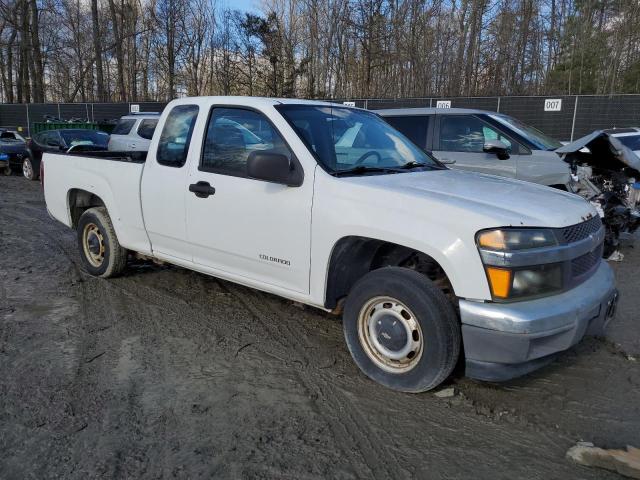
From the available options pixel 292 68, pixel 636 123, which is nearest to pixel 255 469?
pixel 636 123

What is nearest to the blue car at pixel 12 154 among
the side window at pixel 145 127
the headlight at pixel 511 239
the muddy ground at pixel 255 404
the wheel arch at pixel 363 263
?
the side window at pixel 145 127

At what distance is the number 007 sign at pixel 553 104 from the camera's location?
17172 millimetres

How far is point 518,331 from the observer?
296 centimetres

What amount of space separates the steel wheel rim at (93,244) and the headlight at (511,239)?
4.19m

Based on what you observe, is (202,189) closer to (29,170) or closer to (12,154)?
(29,170)

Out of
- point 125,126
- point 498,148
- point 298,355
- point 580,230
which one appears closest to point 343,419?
point 298,355

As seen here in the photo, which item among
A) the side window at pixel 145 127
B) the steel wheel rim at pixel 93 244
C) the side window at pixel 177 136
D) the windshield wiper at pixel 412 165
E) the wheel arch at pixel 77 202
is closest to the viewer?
the windshield wiper at pixel 412 165

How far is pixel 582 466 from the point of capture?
9.09 ft

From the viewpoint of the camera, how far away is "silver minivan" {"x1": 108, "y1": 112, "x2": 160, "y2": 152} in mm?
13266

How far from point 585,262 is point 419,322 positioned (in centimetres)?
117

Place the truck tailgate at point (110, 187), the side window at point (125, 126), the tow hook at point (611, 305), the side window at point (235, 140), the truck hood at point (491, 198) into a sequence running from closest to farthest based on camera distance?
1. the truck hood at point (491, 198)
2. the tow hook at point (611, 305)
3. the side window at point (235, 140)
4. the truck tailgate at point (110, 187)
5. the side window at point (125, 126)

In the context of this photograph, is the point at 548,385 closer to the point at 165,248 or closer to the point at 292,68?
the point at 165,248

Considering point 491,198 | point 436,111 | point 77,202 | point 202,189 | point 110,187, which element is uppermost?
point 436,111

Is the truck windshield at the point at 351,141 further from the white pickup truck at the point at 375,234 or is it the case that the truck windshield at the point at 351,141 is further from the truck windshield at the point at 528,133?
the truck windshield at the point at 528,133
